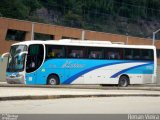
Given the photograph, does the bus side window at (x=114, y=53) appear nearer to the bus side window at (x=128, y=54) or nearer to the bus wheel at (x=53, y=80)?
the bus side window at (x=128, y=54)

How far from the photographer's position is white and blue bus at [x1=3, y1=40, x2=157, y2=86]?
34812mm

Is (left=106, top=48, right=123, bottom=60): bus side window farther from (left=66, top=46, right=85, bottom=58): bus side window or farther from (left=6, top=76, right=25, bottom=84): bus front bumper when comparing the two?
(left=6, top=76, right=25, bottom=84): bus front bumper

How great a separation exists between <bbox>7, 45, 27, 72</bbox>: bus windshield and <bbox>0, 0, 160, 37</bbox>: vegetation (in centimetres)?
4746

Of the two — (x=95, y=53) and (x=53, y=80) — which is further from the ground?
(x=95, y=53)

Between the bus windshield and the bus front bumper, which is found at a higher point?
the bus windshield

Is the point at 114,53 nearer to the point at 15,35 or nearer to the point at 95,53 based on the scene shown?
the point at 95,53

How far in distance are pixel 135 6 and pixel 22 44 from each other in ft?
298

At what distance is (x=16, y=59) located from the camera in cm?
3534

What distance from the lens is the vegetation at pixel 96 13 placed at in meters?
92.5

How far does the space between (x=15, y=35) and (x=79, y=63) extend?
29682 mm

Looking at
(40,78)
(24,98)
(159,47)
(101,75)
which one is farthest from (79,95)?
(159,47)

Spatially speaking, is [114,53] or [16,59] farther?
[114,53]

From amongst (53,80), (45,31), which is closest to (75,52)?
(53,80)

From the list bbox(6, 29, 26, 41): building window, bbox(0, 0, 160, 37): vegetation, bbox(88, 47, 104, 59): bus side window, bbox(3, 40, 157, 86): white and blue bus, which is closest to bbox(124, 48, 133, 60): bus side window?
bbox(3, 40, 157, 86): white and blue bus
